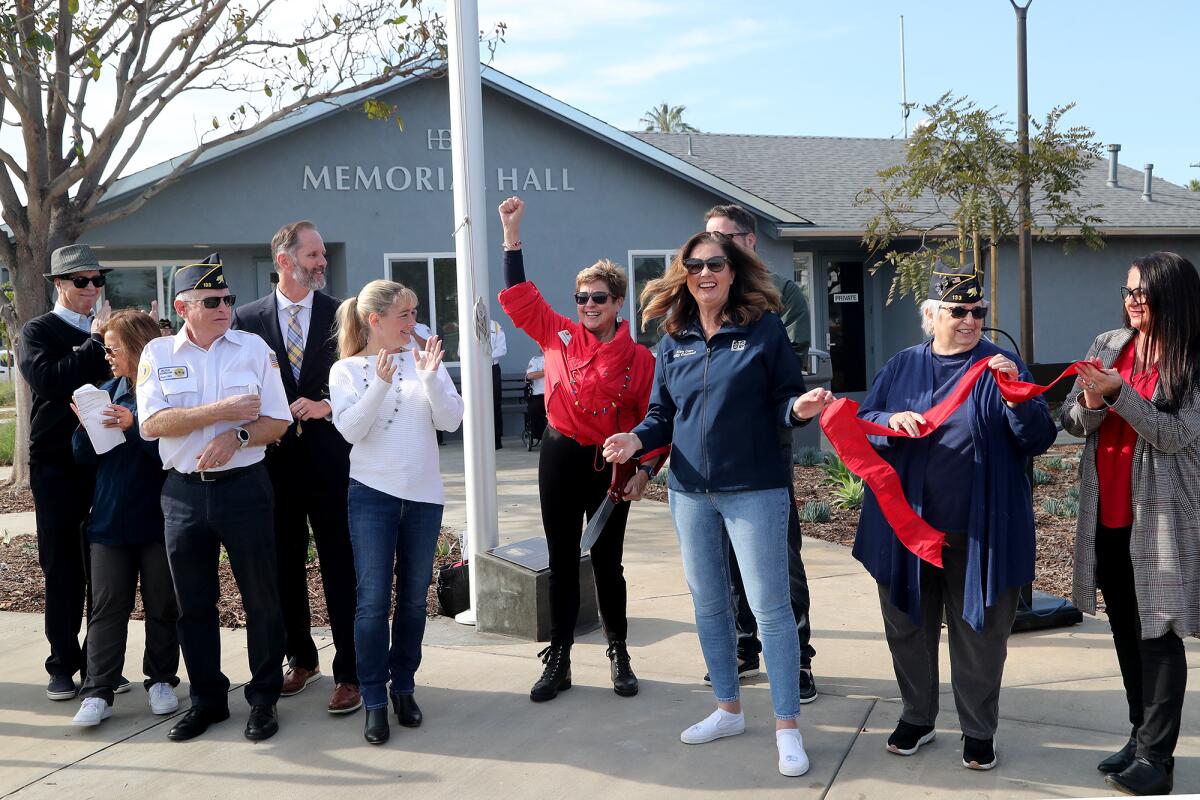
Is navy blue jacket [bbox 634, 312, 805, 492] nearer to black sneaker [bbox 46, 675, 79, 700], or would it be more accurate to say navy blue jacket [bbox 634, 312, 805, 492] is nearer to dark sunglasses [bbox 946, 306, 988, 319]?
dark sunglasses [bbox 946, 306, 988, 319]

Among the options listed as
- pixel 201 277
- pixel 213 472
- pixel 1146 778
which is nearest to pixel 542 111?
pixel 201 277

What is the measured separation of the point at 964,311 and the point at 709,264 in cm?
97

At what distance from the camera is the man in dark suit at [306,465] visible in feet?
16.0

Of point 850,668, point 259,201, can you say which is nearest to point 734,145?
point 259,201

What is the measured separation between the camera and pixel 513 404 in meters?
16.5

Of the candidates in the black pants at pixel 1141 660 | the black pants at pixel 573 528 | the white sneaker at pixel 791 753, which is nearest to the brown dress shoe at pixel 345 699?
the black pants at pixel 573 528

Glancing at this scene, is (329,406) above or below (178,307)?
below

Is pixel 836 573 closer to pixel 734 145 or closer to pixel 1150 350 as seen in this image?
pixel 1150 350

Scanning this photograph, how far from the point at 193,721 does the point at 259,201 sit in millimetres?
12144

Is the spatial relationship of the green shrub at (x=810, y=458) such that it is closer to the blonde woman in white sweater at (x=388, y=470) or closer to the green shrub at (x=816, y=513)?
the green shrub at (x=816, y=513)

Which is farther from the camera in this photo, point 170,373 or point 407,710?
point 407,710

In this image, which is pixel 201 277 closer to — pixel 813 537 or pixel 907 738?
pixel 907 738

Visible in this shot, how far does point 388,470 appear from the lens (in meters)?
4.47

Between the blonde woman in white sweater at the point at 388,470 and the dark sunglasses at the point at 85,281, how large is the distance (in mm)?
1412
